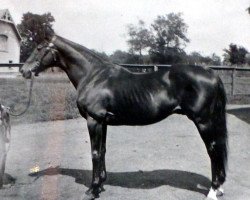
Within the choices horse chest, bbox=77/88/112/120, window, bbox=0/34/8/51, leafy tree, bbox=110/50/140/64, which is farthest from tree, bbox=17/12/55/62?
horse chest, bbox=77/88/112/120

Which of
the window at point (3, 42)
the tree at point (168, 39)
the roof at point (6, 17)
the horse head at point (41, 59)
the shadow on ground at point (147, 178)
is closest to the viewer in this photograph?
the horse head at point (41, 59)

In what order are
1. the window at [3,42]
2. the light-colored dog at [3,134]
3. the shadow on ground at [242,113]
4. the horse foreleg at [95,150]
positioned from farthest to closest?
the window at [3,42] → the shadow on ground at [242,113] → the light-colored dog at [3,134] → the horse foreleg at [95,150]

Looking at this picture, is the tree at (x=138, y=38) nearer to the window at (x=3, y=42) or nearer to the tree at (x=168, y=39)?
the tree at (x=168, y=39)

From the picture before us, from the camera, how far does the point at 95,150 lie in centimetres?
515

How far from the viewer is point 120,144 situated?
27.7 feet

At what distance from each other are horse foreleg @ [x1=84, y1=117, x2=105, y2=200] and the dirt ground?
16 cm

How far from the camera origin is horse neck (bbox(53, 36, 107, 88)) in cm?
539

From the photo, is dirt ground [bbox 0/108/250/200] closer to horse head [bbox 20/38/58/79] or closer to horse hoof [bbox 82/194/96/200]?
horse hoof [bbox 82/194/96/200]

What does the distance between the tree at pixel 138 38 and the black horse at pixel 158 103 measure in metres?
57.8

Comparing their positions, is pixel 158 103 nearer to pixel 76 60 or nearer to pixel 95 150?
pixel 95 150

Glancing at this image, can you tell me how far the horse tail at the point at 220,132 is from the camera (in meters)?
5.03

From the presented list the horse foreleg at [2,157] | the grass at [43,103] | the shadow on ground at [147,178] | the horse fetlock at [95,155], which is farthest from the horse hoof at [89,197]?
the grass at [43,103]

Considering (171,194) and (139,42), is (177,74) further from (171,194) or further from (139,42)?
(139,42)

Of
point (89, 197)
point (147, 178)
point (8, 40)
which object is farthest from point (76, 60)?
point (8, 40)
